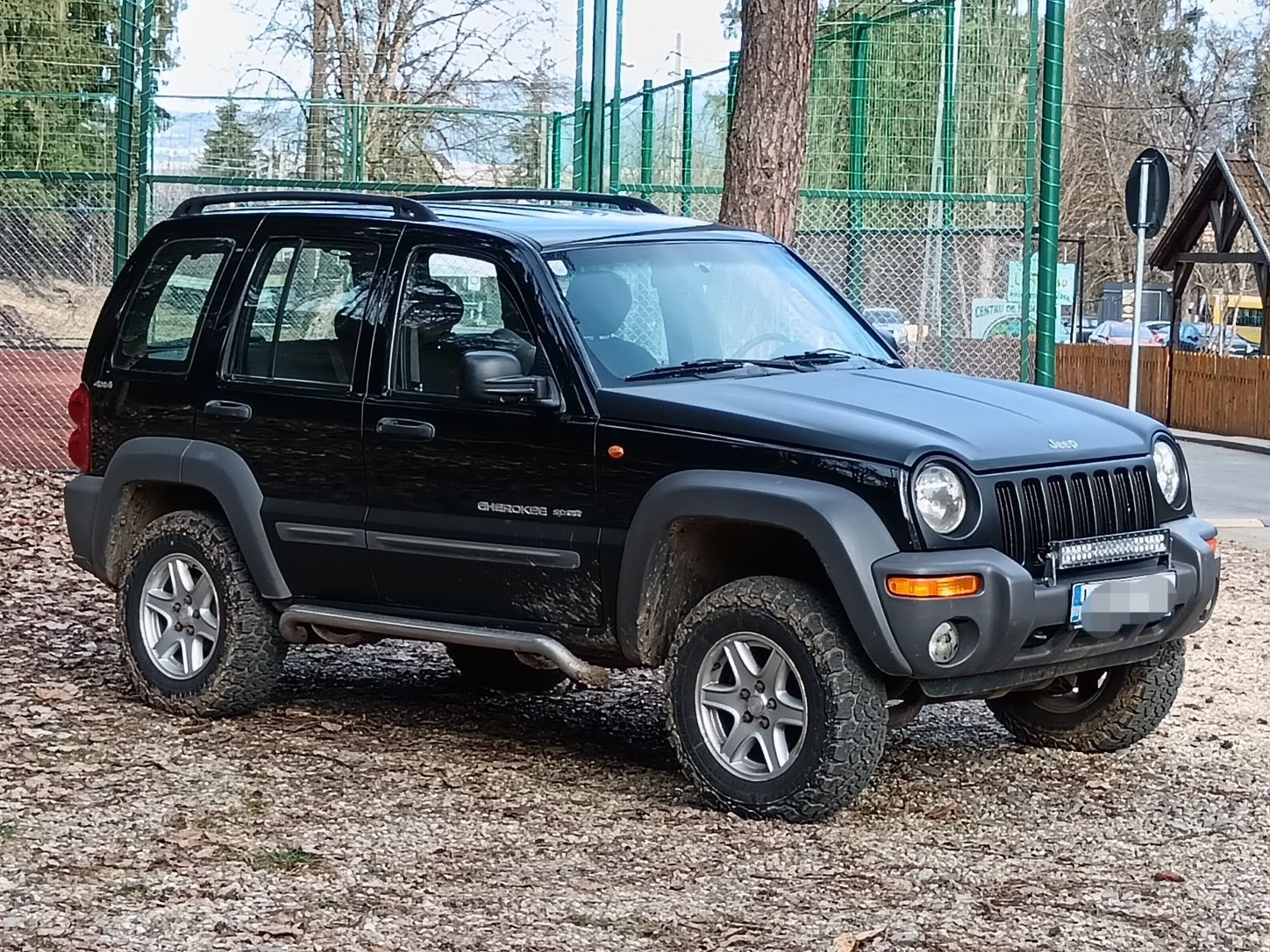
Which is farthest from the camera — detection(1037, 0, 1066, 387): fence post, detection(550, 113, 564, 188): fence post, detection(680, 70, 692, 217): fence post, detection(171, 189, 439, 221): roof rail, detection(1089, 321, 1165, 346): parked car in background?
detection(1089, 321, 1165, 346): parked car in background

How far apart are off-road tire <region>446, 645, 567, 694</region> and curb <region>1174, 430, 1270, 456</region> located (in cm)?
1822

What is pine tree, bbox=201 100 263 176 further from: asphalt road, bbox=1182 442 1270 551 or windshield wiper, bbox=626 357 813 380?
windshield wiper, bbox=626 357 813 380

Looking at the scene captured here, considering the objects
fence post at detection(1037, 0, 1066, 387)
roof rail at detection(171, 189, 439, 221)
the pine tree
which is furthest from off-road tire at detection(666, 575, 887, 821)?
the pine tree

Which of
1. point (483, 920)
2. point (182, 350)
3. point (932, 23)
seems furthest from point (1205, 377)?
point (483, 920)

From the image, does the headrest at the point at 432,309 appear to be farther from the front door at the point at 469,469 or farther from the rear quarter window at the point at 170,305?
the rear quarter window at the point at 170,305

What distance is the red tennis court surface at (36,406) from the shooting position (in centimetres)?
1545

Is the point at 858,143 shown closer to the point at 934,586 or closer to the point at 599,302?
the point at 599,302

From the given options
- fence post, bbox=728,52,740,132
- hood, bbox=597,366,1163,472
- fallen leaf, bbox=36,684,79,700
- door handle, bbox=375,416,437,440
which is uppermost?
fence post, bbox=728,52,740,132

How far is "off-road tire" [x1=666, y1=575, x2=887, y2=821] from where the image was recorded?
583 cm

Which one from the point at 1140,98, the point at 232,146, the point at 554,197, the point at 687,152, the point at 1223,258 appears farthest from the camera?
the point at 1140,98

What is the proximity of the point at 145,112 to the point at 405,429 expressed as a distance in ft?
31.3

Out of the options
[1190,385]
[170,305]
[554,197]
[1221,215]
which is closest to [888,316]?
[554,197]

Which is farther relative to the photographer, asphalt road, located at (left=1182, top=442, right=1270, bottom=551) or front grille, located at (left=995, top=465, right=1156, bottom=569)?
asphalt road, located at (left=1182, top=442, right=1270, bottom=551)

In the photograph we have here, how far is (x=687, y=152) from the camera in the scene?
17047 mm
